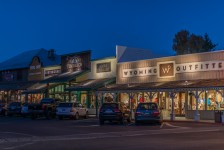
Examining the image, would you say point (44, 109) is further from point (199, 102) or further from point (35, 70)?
point (35, 70)

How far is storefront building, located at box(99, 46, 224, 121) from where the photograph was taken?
107ft

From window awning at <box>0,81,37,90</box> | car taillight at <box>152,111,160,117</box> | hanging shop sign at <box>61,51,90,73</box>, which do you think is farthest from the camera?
window awning at <box>0,81,37,90</box>

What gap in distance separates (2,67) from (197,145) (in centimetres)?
5758

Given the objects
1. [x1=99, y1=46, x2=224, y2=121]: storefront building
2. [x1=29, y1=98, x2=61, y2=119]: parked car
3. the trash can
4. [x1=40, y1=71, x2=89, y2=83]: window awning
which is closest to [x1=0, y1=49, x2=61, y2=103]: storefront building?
[x1=40, y1=71, x2=89, y2=83]: window awning

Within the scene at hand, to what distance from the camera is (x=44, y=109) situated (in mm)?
36812

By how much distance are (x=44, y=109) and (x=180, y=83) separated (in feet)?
41.7

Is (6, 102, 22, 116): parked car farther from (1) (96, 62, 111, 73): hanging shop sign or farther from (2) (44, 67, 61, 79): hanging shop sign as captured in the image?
(2) (44, 67, 61, 79): hanging shop sign

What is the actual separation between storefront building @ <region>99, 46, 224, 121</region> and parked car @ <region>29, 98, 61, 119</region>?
17.0 ft

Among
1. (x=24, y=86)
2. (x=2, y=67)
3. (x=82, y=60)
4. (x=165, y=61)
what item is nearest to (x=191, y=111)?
(x=165, y=61)

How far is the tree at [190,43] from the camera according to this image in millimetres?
73787

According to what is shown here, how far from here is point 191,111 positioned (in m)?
34.4

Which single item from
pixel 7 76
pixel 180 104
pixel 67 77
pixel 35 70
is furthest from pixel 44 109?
pixel 7 76

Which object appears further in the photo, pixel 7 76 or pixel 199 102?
pixel 7 76

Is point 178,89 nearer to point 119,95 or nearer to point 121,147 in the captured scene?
point 119,95
